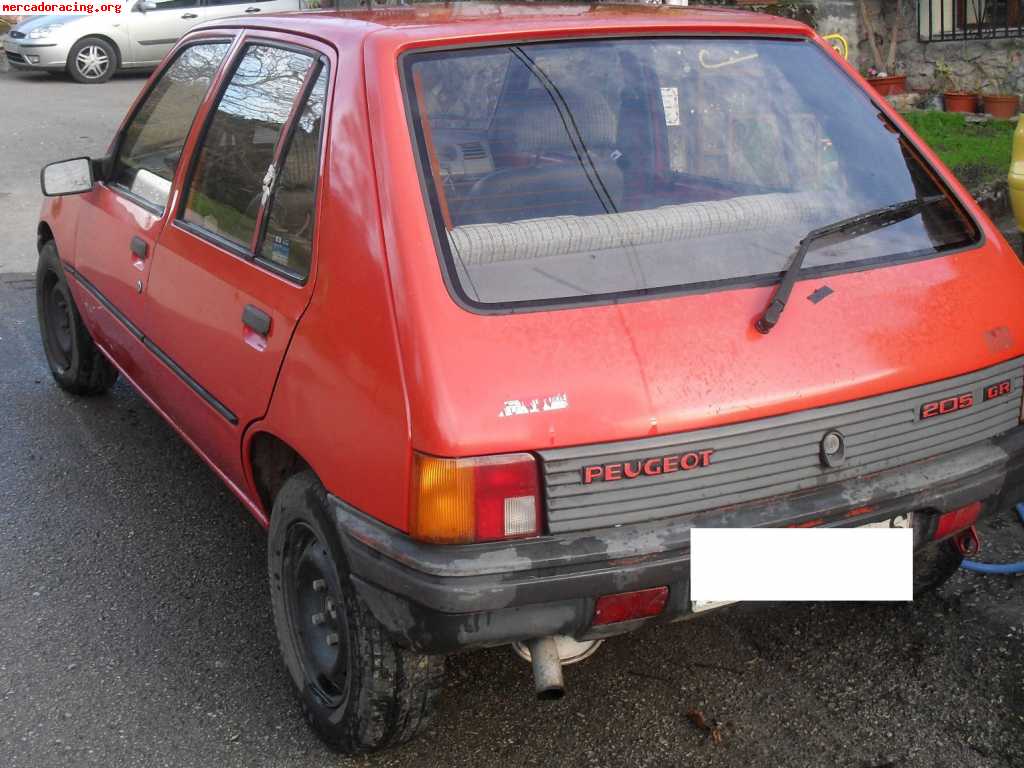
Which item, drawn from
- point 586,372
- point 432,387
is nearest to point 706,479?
point 586,372

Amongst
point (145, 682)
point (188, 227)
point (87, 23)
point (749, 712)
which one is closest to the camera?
point (749, 712)

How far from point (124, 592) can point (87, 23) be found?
14.9 meters

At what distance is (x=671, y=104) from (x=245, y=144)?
4.05ft

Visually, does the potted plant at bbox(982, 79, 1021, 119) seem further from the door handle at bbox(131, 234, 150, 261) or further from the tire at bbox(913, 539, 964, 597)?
the door handle at bbox(131, 234, 150, 261)

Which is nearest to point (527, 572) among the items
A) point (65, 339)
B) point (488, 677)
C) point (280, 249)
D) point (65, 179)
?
point (488, 677)

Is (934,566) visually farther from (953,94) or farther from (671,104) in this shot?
(953,94)

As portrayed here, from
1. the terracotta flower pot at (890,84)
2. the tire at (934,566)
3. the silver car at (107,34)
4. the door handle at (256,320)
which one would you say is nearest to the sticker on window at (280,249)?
the door handle at (256,320)

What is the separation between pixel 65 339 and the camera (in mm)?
5645

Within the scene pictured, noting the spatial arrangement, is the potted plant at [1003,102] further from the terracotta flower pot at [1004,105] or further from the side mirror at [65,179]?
the side mirror at [65,179]

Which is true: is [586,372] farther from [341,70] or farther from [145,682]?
[145,682]

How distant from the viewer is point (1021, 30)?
10062mm

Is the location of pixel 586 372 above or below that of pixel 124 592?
above

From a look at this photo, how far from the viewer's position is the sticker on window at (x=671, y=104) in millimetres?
3072

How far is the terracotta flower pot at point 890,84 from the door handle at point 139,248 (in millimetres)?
8378
